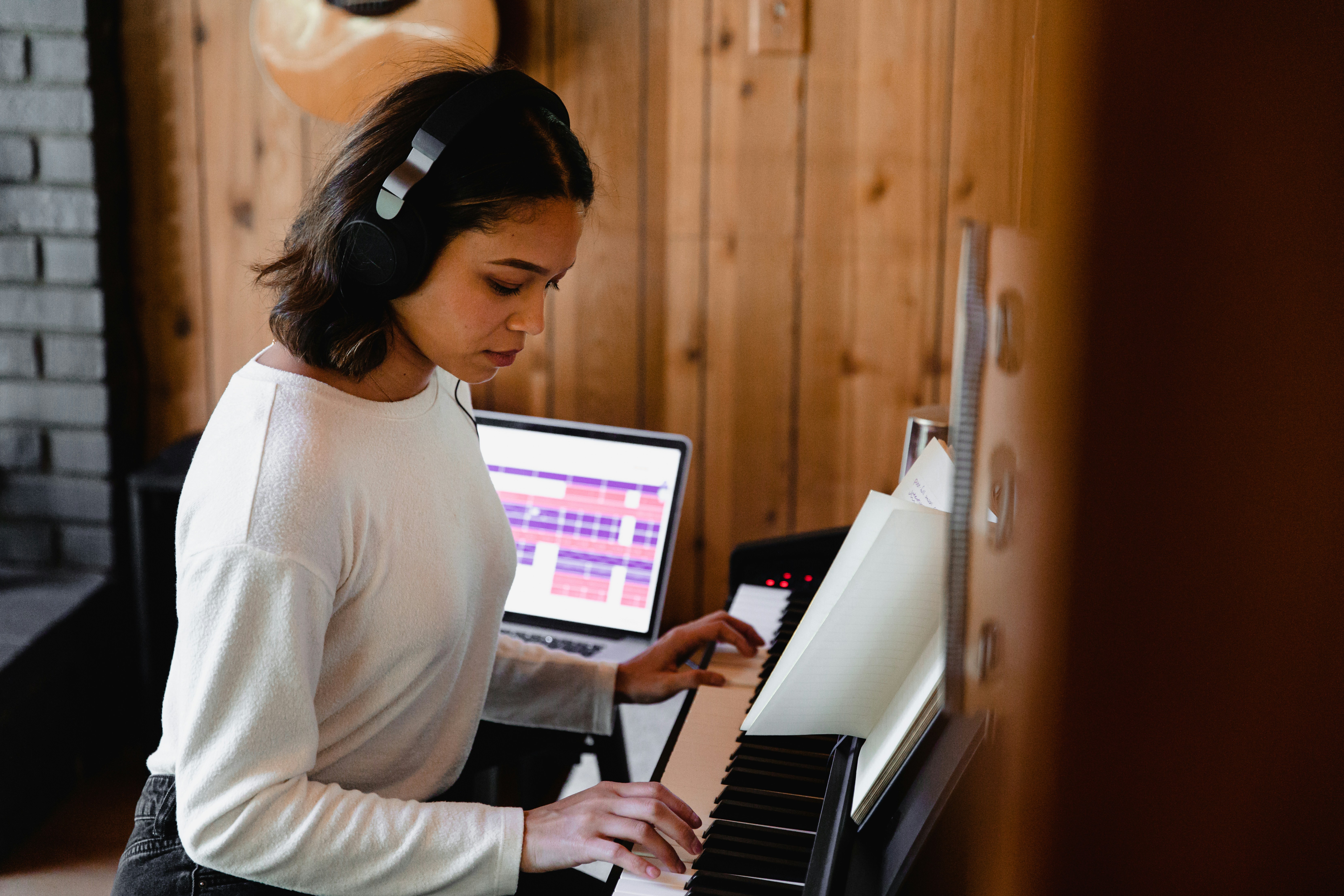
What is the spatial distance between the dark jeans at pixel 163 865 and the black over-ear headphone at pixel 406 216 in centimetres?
48

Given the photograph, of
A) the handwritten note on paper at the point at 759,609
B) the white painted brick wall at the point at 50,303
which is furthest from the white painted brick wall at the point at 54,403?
the handwritten note on paper at the point at 759,609

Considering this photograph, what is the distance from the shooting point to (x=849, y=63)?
72.9 inches

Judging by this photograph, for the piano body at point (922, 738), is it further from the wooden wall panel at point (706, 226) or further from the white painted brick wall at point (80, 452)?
Answer: the white painted brick wall at point (80, 452)

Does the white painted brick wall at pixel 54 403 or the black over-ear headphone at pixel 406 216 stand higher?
the black over-ear headphone at pixel 406 216

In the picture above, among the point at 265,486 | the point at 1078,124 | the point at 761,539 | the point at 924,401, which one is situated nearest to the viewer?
the point at 1078,124

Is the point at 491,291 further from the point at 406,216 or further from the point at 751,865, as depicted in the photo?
the point at 751,865

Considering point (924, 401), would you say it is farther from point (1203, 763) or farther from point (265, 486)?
point (1203, 763)

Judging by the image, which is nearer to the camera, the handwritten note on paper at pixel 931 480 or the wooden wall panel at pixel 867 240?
the handwritten note on paper at pixel 931 480

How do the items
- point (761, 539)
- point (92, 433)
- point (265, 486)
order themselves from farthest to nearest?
1. point (92, 433)
2. point (761, 539)
3. point (265, 486)

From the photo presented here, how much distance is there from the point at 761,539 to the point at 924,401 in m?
0.45

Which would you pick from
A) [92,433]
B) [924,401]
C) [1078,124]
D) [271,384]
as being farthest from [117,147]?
[1078,124]

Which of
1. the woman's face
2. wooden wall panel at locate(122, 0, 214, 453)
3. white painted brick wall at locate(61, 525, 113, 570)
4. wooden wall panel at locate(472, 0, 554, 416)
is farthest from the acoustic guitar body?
white painted brick wall at locate(61, 525, 113, 570)

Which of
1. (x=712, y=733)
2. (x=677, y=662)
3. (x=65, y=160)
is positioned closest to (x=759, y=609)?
(x=677, y=662)

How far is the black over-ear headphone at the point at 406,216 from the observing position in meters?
0.93
